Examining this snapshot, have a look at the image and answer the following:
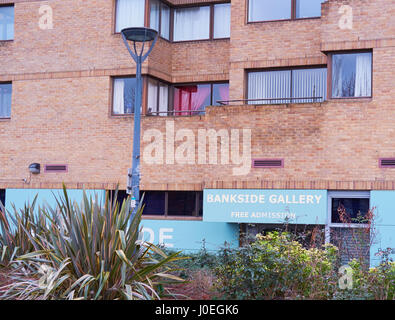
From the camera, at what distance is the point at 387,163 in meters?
18.5

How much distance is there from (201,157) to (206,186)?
97cm

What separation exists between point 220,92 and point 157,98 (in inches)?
83.9

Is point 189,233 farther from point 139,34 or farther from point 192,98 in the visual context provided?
point 139,34

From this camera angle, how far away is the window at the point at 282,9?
20859 mm

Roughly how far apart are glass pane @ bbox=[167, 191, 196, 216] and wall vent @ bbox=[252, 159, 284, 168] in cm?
269

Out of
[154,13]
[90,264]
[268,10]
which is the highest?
[154,13]

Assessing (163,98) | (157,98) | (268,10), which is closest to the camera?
(268,10)

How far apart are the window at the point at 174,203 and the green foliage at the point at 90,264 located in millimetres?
10665

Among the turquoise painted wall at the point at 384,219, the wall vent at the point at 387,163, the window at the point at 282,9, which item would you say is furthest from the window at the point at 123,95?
the turquoise painted wall at the point at 384,219

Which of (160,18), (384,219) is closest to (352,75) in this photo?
(384,219)

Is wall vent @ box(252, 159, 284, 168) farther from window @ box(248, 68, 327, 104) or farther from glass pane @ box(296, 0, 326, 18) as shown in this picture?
glass pane @ box(296, 0, 326, 18)

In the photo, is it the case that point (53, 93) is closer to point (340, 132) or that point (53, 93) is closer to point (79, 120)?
point (79, 120)

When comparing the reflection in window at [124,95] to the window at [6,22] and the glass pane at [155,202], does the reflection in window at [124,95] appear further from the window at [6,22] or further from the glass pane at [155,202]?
the window at [6,22]

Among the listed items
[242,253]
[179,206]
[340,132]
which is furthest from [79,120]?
[242,253]
